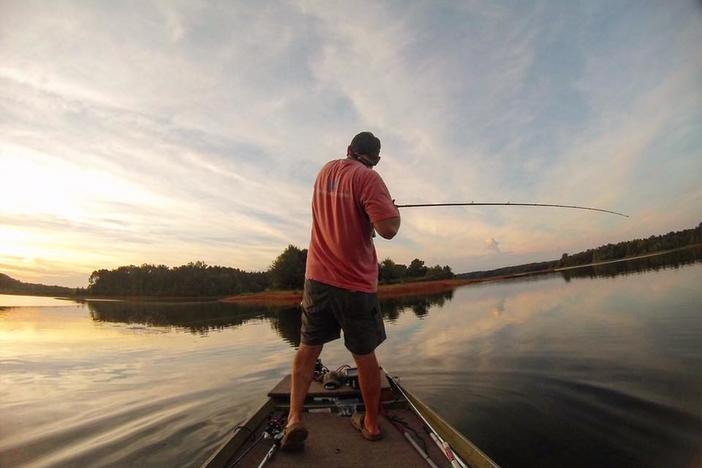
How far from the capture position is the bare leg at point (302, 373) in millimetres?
3082

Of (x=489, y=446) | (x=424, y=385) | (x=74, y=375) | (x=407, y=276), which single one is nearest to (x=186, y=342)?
(x=74, y=375)

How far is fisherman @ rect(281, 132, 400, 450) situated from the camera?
9.93 feet

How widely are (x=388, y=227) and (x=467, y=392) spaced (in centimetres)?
526

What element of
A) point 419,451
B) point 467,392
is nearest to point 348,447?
point 419,451

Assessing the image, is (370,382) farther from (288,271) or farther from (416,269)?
(416,269)

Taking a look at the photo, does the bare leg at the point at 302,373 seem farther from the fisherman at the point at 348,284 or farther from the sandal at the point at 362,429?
the sandal at the point at 362,429

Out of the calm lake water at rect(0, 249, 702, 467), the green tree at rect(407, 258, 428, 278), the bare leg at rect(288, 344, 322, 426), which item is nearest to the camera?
the bare leg at rect(288, 344, 322, 426)

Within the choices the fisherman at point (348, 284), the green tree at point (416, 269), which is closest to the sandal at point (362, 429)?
the fisherman at point (348, 284)

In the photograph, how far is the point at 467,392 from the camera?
6.70m

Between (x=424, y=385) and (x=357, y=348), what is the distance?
5.24 meters

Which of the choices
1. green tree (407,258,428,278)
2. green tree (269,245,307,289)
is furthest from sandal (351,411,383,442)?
green tree (407,258,428,278)

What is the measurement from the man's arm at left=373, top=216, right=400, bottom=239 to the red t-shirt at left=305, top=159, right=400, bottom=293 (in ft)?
0.12

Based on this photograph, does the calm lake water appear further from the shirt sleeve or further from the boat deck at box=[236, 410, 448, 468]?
the shirt sleeve

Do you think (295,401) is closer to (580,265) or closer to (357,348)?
(357,348)
